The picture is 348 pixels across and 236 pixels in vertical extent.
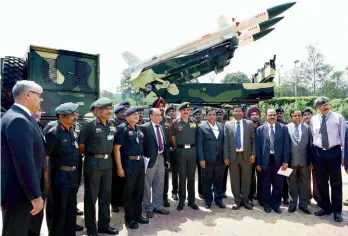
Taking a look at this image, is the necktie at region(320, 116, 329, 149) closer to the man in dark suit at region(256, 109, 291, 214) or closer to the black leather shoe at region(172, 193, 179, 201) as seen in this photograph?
the man in dark suit at region(256, 109, 291, 214)

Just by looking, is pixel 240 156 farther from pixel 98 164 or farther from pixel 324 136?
pixel 98 164

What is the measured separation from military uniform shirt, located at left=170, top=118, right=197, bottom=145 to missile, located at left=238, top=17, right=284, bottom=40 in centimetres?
866

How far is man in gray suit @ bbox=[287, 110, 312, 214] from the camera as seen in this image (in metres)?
4.46

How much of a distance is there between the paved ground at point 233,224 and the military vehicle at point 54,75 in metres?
2.64

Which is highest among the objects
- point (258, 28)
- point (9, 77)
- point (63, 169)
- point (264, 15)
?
point (264, 15)

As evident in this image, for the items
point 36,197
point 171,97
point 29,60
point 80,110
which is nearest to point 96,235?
point 36,197

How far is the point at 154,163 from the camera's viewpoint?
427cm

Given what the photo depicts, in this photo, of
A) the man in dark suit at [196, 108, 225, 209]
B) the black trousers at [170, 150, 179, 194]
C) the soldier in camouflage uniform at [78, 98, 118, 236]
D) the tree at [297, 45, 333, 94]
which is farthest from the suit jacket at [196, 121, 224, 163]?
the tree at [297, 45, 333, 94]

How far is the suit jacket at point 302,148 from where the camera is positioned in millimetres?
4477

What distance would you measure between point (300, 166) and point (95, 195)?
3.32m

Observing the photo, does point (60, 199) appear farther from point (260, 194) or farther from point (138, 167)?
point (260, 194)

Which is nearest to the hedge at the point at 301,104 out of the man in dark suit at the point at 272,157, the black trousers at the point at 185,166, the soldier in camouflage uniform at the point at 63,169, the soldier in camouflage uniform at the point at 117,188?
the man in dark suit at the point at 272,157

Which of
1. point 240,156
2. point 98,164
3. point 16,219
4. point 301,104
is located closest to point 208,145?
point 240,156

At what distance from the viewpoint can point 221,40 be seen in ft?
37.1
